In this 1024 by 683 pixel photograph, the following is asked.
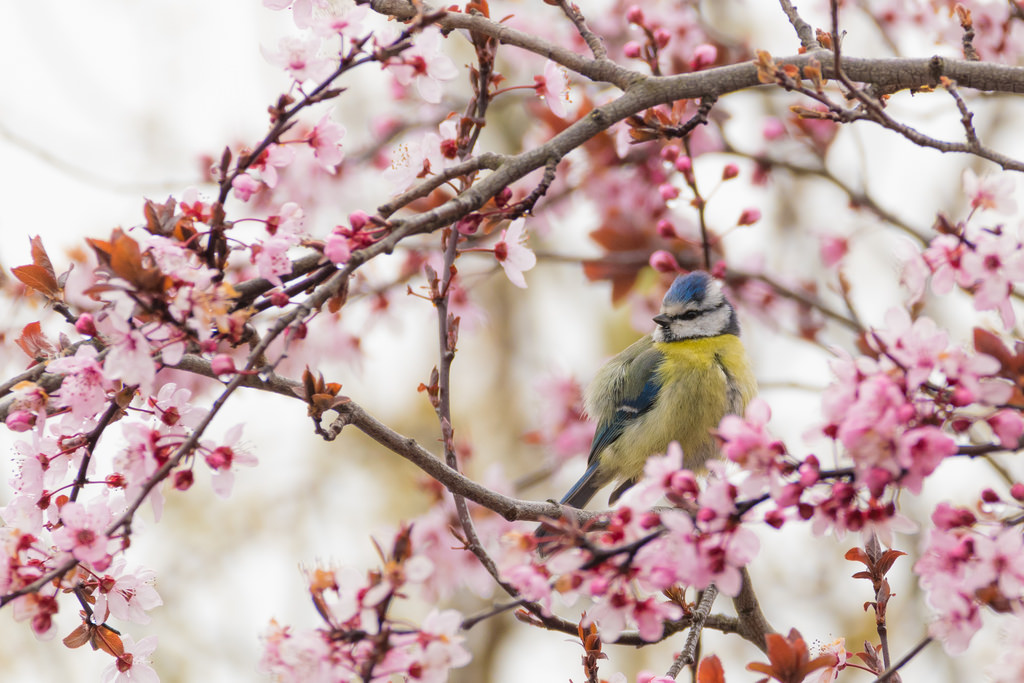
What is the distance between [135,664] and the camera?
82.0 inches

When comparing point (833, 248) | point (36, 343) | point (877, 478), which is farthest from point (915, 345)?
point (833, 248)

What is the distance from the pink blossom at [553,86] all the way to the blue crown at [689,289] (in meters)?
2.09

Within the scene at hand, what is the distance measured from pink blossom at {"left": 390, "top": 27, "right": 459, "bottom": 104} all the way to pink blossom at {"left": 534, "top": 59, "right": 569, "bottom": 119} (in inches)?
17.1

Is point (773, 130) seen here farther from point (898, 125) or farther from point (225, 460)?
point (225, 460)

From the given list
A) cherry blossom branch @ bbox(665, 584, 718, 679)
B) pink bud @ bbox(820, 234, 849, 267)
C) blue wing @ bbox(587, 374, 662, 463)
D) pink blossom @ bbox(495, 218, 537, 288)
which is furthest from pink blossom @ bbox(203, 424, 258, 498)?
pink bud @ bbox(820, 234, 849, 267)

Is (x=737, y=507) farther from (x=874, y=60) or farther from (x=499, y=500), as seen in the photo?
(x=874, y=60)

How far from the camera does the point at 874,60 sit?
89.5 inches

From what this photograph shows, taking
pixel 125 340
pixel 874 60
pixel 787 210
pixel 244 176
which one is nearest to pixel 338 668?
pixel 125 340

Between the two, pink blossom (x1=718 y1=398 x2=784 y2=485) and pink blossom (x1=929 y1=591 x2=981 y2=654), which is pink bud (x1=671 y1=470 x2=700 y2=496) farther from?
pink blossom (x1=929 y1=591 x2=981 y2=654)

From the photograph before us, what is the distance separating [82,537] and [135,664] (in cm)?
49

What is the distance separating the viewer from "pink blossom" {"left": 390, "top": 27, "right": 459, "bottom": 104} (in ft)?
6.57

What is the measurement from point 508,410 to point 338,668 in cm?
927

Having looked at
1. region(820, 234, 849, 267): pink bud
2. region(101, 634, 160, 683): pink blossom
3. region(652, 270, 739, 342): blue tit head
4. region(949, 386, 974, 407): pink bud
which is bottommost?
region(101, 634, 160, 683): pink blossom

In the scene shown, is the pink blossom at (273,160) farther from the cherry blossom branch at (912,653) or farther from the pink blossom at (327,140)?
the cherry blossom branch at (912,653)
